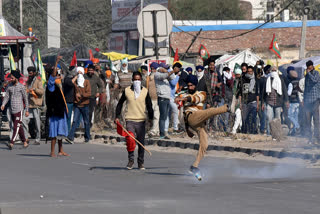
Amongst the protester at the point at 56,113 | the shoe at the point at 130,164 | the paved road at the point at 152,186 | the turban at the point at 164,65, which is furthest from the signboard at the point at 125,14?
the shoe at the point at 130,164

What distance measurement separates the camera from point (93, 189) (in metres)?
11.3

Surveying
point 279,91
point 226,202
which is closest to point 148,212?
point 226,202

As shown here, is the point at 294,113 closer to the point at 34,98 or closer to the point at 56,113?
the point at 34,98

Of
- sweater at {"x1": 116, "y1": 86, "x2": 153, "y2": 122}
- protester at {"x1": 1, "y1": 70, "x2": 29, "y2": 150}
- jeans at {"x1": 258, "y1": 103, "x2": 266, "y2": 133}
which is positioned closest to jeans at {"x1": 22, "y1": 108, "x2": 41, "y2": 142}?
protester at {"x1": 1, "y1": 70, "x2": 29, "y2": 150}

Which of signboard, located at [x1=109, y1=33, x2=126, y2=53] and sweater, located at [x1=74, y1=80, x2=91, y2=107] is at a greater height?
signboard, located at [x1=109, y1=33, x2=126, y2=53]

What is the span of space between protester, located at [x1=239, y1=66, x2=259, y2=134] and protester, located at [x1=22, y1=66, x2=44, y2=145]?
5373mm

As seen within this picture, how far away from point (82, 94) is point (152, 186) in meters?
10.3

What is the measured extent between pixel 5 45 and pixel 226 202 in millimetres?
15541

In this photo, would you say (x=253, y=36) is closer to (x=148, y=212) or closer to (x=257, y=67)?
(x=257, y=67)

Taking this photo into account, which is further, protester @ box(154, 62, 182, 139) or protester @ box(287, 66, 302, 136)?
protester @ box(287, 66, 302, 136)

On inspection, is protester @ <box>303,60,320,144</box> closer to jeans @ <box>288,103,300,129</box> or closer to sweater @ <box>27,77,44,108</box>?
jeans @ <box>288,103,300,129</box>

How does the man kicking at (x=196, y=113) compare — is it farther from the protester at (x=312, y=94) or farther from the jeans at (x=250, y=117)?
the jeans at (x=250, y=117)

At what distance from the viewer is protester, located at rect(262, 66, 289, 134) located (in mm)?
21031

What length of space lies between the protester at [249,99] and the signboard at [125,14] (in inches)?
1394
